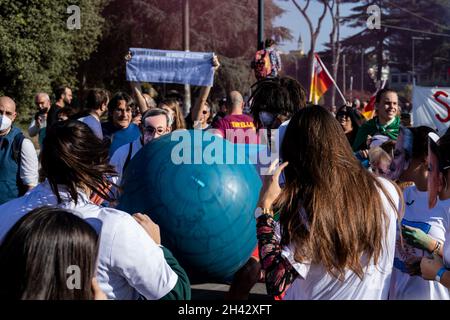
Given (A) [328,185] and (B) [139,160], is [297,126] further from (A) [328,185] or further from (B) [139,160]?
(B) [139,160]

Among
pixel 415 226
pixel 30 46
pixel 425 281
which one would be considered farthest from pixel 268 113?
pixel 30 46

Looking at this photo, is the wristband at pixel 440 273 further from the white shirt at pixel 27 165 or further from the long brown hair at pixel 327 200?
the white shirt at pixel 27 165

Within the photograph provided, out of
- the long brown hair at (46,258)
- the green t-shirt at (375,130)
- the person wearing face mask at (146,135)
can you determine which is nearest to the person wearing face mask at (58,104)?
the person wearing face mask at (146,135)

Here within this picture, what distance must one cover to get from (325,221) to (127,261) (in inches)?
31.0

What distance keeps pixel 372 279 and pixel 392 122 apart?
4148 mm

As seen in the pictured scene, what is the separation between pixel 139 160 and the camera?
5293mm

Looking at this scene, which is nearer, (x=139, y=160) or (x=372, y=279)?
(x=372, y=279)

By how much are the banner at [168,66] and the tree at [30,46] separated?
37.4 ft

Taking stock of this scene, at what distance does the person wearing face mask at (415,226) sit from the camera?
2883 millimetres

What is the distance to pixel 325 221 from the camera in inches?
100

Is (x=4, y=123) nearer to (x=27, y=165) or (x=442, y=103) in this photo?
(x=27, y=165)

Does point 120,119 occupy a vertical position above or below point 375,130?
above

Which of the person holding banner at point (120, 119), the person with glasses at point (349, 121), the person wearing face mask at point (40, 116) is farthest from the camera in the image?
the person wearing face mask at point (40, 116)

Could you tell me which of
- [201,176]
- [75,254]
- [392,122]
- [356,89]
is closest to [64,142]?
[75,254]
